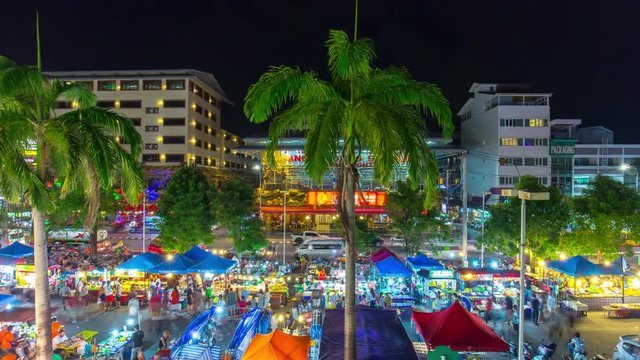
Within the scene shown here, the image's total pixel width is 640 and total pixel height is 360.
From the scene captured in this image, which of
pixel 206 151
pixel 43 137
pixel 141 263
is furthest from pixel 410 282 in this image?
pixel 206 151

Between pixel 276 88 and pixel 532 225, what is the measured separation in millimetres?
18673

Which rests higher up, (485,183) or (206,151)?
(206,151)

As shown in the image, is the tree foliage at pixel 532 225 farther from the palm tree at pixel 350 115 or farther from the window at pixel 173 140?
the window at pixel 173 140

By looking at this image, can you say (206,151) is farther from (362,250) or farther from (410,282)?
(410,282)

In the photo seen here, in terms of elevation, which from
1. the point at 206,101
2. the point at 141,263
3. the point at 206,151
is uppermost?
the point at 206,101

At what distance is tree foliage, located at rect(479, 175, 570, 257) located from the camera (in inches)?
829

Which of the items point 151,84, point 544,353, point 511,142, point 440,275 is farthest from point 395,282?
point 151,84

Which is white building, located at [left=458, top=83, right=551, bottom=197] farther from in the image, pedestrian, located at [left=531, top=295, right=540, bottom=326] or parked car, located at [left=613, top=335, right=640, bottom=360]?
parked car, located at [left=613, top=335, right=640, bottom=360]

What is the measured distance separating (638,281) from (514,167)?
102 feet

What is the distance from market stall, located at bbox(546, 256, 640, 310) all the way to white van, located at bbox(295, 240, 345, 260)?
1410cm

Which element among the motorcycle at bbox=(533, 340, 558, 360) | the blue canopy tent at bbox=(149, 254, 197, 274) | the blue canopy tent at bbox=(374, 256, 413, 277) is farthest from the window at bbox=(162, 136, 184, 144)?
the motorcycle at bbox=(533, 340, 558, 360)

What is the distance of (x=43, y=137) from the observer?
7547 millimetres

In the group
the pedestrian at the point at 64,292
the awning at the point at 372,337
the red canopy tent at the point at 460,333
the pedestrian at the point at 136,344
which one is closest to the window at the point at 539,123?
the red canopy tent at the point at 460,333

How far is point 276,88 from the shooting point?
749 cm
